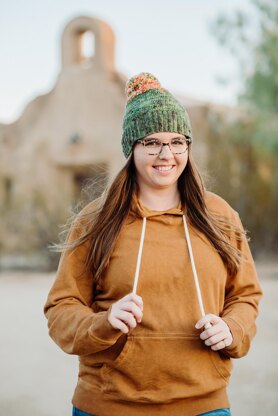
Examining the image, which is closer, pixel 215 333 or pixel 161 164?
pixel 215 333

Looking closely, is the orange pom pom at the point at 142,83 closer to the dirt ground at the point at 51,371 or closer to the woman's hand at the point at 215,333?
the woman's hand at the point at 215,333

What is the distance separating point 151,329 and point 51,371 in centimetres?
337

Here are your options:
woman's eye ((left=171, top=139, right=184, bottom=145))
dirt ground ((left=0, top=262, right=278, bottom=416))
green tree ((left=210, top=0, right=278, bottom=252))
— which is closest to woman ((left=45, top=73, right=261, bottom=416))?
woman's eye ((left=171, top=139, right=184, bottom=145))

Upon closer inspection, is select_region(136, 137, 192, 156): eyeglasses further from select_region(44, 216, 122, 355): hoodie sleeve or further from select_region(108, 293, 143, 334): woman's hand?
select_region(108, 293, 143, 334): woman's hand

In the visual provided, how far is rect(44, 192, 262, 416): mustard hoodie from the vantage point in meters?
1.89

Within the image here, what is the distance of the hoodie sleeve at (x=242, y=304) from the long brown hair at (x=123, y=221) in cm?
3

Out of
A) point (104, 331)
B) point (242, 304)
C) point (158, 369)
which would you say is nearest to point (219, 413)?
point (158, 369)

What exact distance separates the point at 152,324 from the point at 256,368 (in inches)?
133

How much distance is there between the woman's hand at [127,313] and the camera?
1.73 meters

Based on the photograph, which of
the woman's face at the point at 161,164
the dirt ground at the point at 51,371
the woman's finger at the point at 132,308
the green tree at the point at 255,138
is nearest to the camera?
the woman's finger at the point at 132,308

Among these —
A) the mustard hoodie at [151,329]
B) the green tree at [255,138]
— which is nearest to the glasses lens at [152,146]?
the mustard hoodie at [151,329]

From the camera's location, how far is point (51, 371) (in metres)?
5.07

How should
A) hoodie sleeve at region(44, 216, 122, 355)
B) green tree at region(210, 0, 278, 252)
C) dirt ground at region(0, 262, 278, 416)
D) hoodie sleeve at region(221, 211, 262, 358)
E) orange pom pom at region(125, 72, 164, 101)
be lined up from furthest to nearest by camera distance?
green tree at region(210, 0, 278, 252)
dirt ground at region(0, 262, 278, 416)
orange pom pom at region(125, 72, 164, 101)
hoodie sleeve at region(221, 211, 262, 358)
hoodie sleeve at region(44, 216, 122, 355)

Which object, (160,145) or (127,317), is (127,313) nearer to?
(127,317)
